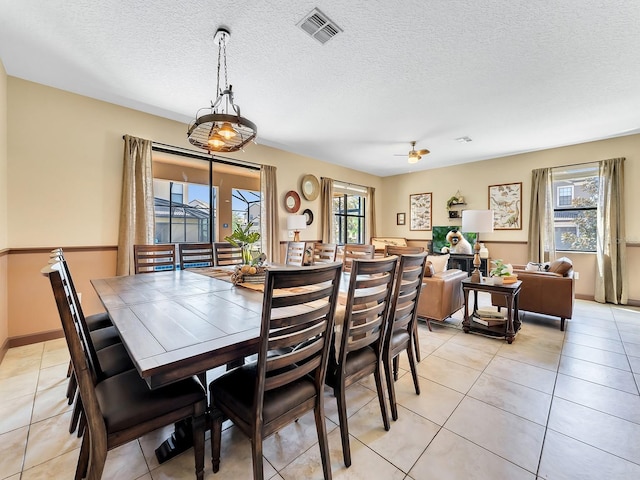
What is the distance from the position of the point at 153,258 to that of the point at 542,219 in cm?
617

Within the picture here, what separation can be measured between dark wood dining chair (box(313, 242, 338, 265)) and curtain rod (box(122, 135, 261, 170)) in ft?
6.69

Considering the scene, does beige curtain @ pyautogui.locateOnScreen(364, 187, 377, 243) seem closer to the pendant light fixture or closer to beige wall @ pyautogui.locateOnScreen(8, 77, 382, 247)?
beige wall @ pyautogui.locateOnScreen(8, 77, 382, 247)

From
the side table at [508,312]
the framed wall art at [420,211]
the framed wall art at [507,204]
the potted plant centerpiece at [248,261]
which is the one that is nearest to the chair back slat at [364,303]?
the potted plant centerpiece at [248,261]

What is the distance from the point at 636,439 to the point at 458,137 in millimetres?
3958

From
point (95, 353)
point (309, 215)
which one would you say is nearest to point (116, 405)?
point (95, 353)

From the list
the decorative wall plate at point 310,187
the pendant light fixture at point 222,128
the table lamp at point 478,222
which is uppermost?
the decorative wall plate at point 310,187

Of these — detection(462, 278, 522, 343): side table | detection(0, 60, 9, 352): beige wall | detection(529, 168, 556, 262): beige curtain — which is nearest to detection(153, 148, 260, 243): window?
detection(0, 60, 9, 352): beige wall

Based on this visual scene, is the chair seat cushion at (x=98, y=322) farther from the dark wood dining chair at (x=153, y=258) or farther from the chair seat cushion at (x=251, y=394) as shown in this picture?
the chair seat cushion at (x=251, y=394)

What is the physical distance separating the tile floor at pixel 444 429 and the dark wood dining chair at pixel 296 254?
164cm

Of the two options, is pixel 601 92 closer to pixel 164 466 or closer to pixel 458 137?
pixel 458 137

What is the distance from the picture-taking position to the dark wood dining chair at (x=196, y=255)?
124 inches

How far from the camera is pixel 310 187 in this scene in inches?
219

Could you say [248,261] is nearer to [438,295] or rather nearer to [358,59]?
[358,59]

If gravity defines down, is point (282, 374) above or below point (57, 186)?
below
